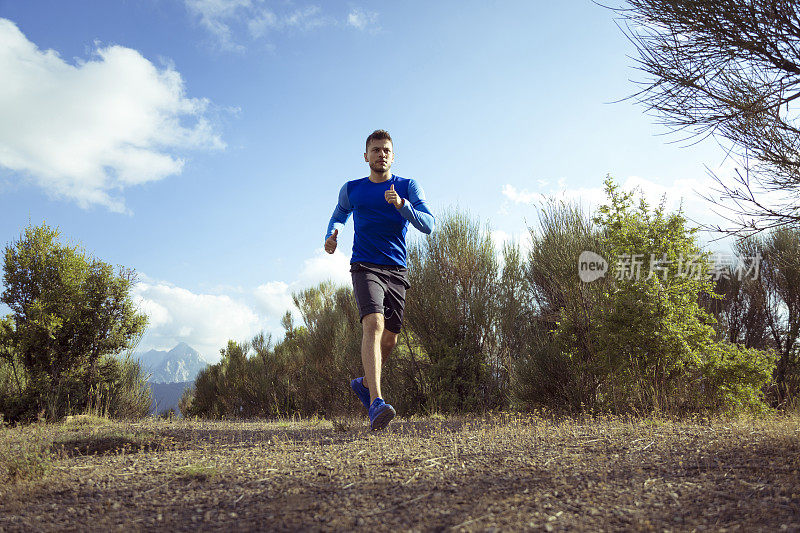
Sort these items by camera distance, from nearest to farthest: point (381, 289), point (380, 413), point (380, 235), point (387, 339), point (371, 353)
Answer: point (380, 413)
point (371, 353)
point (381, 289)
point (380, 235)
point (387, 339)

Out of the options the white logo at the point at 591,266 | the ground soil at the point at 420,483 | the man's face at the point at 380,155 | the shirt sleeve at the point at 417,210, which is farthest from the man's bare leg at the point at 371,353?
the white logo at the point at 591,266

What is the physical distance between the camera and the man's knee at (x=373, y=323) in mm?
3846

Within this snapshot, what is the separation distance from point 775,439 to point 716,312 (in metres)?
10.7

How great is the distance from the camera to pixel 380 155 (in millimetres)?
4305

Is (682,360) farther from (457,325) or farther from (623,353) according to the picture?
(457,325)

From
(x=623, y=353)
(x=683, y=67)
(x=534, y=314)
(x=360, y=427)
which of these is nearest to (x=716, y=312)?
(x=534, y=314)

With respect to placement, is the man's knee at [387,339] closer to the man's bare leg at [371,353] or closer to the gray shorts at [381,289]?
the gray shorts at [381,289]

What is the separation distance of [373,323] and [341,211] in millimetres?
1327

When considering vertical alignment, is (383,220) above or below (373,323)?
above

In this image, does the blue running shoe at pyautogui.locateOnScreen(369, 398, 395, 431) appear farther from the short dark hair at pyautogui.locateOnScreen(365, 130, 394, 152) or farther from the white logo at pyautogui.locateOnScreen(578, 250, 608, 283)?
the white logo at pyautogui.locateOnScreen(578, 250, 608, 283)

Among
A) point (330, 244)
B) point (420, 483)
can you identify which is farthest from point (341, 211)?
point (420, 483)

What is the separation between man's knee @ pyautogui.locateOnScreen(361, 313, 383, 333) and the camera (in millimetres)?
3846

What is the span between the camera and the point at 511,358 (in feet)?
22.7

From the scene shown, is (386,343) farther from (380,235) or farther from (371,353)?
(380,235)
